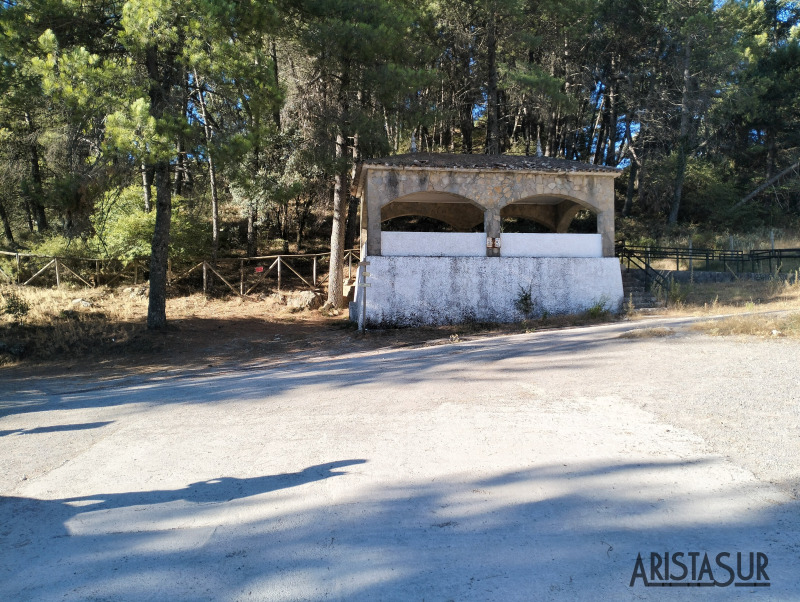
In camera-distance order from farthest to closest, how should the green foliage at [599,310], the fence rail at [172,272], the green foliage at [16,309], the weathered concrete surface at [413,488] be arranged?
the fence rail at [172,272]
the green foliage at [599,310]
the green foliage at [16,309]
the weathered concrete surface at [413,488]

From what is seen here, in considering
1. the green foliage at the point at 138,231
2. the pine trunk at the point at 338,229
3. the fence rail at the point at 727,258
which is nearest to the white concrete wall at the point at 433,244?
the pine trunk at the point at 338,229

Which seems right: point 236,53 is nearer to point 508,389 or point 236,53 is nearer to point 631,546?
point 508,389

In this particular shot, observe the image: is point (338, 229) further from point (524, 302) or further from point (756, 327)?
point (756, 327)

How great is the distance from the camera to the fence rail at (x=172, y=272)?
75.2 ft

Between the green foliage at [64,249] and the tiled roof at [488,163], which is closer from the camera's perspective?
the tiled roof at [488,163]

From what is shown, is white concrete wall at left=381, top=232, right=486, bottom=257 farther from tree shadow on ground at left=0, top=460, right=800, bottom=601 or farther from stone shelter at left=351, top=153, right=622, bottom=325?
tree shadow on ground at left=0, top=460, right=800, bottom=601

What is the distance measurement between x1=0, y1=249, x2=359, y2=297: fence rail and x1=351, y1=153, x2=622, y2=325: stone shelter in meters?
6.61

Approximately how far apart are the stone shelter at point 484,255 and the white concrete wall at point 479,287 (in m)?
0.03

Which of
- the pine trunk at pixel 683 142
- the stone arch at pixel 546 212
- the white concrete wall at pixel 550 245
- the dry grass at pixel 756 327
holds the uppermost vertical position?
the pine trunk at pixel 683 142

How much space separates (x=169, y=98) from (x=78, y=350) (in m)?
7.19

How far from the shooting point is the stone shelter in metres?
17.0

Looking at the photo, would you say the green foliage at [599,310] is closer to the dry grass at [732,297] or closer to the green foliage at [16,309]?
the dry grass at [732,297]

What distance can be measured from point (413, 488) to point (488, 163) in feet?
47.9

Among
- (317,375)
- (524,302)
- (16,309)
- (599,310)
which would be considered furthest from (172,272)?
(599,310)
